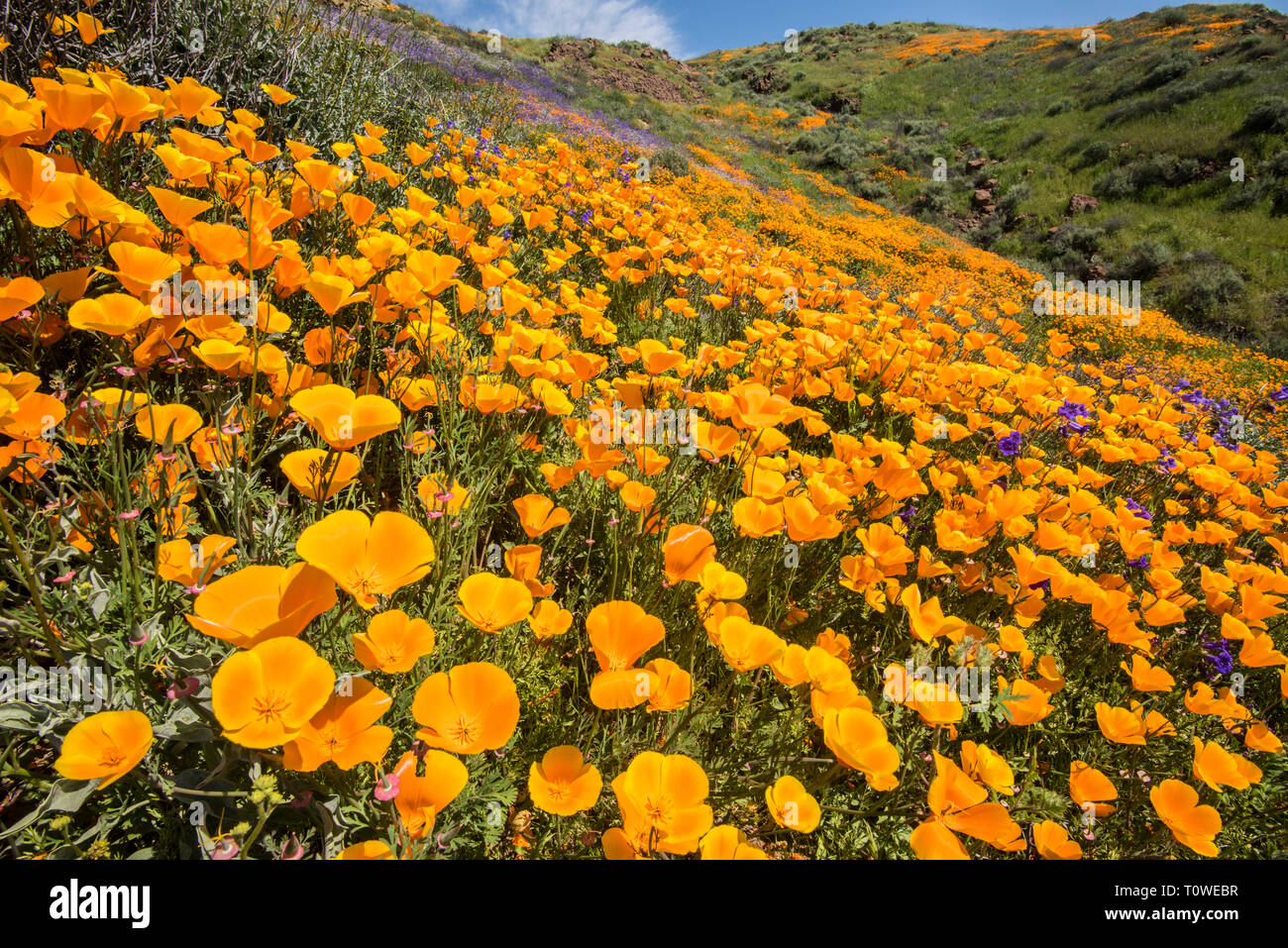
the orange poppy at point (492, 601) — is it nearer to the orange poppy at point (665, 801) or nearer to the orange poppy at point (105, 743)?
the orange poppy at point (665, 801)

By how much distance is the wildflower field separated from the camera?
108 cm

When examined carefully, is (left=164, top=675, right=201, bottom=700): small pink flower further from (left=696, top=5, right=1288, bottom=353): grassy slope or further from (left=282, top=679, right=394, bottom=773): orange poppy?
(left=696, top=5, right=1288, bottom=353): grassy slope

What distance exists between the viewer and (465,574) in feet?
6.07

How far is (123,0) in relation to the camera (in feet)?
9.46

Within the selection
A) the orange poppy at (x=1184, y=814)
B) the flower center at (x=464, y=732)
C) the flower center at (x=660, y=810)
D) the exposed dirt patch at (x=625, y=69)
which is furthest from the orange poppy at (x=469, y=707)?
the exposed dirt patch at (x=625, y=69)

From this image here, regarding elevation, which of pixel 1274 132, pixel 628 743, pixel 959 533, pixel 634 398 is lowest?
pixel 628 743

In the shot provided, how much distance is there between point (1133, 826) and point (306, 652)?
2.73 meters

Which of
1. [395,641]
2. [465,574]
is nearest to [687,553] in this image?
[465,574]

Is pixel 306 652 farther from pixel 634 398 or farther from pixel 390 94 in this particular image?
pixel 390 94

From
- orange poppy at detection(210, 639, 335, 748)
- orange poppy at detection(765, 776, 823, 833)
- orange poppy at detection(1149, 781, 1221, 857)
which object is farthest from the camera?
orange poppy at detection(1149, 781, 1221, 857)

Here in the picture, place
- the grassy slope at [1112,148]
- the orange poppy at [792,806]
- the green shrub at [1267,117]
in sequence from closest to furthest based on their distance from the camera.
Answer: the orange poppy at [792,806] < the grassy slope at [1112,148] < the green shrub at [1267,117]

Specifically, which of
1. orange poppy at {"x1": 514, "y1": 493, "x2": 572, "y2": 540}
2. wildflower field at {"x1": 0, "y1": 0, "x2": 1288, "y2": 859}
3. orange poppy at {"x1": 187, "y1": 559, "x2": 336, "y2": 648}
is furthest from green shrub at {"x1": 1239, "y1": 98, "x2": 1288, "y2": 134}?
orange poppy at {"x1": 187, "y1": 559, "x2": 336, "y2": 648}

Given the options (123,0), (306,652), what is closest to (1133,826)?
(306,652)

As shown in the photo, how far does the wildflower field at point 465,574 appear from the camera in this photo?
1.08 m
